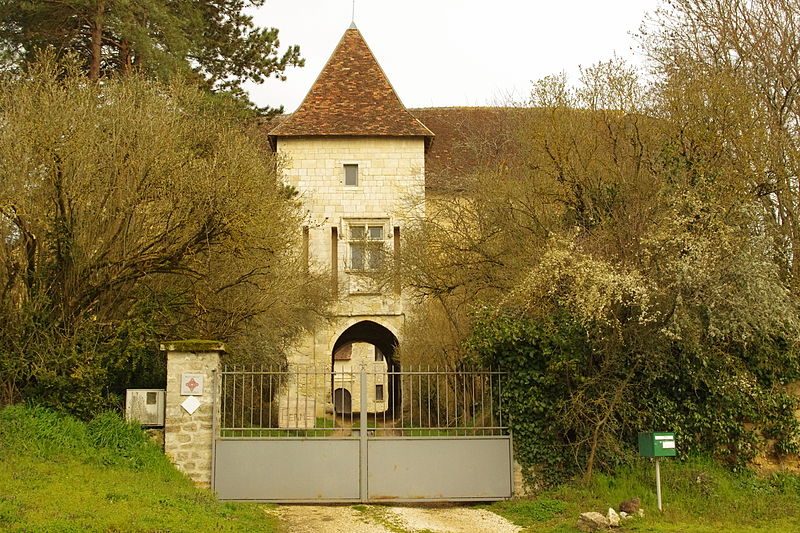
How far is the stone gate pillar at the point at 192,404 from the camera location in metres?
11.5

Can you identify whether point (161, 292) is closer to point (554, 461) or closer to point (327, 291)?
point (554, 461)

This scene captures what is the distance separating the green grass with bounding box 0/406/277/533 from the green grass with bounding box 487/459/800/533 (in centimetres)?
352

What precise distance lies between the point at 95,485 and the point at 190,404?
1.77 m

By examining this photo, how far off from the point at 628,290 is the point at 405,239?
8.63 metres

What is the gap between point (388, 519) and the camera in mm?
10734

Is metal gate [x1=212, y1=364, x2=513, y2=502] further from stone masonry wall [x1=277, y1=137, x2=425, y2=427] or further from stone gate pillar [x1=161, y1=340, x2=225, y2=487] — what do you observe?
stone masonry wall [x1=277, y1=137, x2=425, y2=427]

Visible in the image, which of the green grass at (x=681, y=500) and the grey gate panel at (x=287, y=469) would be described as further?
the grey gate panel at (x=287, y=469)

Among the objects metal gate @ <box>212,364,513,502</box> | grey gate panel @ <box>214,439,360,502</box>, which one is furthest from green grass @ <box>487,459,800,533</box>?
grey gate panel @ <box>214,439,360,502</box>

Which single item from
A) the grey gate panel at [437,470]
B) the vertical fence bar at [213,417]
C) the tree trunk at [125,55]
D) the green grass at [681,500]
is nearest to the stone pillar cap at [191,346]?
the vertical fence bar at [213,417]

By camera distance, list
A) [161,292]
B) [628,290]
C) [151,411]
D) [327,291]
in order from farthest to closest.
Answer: [327,291] < [161,292] < [151,411] < [628,290]

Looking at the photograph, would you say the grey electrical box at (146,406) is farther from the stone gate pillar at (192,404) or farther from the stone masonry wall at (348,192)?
the stone masonry wall at (348,192)

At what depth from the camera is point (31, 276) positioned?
12172 millimetres

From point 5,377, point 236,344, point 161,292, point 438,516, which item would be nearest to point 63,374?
point 5,377

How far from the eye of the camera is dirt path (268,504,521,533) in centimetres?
1020
